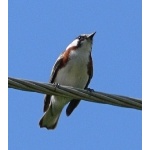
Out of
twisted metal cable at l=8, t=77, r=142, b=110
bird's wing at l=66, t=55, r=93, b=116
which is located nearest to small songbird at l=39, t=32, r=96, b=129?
bird's wing at l=66, t=55, r=93, b=116

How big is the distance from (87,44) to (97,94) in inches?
161

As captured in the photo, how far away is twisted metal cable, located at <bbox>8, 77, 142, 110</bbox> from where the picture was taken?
523 cm

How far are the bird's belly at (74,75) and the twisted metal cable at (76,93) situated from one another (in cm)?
347

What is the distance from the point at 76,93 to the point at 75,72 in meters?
3.52

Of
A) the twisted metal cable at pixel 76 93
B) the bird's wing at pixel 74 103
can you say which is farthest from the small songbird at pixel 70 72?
the twisted metal cable at pixel 76 93

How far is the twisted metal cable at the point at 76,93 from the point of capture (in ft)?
17.2

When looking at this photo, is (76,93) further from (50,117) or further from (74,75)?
(50,117)

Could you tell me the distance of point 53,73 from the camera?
938 centimetres

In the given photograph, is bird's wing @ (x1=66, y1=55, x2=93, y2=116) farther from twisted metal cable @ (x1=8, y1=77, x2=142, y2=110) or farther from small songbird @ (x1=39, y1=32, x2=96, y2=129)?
twisted metal cable @ (x1=8, y1=77, x2=142, y2=110)

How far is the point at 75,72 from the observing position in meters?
9.09

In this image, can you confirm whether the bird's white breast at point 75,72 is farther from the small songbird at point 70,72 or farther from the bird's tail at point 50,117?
the bird's tail at point 50,117
